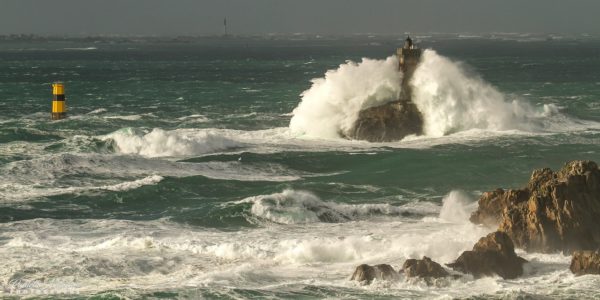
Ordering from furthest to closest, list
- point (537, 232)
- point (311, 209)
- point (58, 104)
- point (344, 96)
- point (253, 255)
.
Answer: point (58, 104)
point (344, 96)
point (311, 209)
point (253, 255)
point (537, 232)

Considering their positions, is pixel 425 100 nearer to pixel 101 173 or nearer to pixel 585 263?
pixel 101 173

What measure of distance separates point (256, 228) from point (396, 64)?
60.6ft

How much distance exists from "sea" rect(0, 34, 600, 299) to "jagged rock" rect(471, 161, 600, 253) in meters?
0.55

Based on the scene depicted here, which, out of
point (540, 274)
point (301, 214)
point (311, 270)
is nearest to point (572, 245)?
point (540, 274)

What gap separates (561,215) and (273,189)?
32.9 ft

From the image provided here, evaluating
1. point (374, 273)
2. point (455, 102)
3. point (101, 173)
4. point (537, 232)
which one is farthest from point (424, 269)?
point (455, 102)

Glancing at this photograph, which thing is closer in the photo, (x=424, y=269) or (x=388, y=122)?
(x=424, y=269)

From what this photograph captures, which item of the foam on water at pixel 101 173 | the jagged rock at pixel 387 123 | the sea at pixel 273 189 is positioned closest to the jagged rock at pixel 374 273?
the sea at pixel 273 189

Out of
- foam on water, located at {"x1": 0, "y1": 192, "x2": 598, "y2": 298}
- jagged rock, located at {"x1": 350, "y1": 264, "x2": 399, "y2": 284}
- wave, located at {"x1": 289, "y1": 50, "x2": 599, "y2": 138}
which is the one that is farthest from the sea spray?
jagged rock, located at {"x1": 350, "y1": 264, "x2": 399, "y2": 284}

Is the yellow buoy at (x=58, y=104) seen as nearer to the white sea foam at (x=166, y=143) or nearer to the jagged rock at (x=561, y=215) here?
the white sea foam at (x=166, y=143)

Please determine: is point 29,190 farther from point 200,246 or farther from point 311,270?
point 311,270

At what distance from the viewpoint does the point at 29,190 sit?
98.1 feet

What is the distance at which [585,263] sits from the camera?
1942cm

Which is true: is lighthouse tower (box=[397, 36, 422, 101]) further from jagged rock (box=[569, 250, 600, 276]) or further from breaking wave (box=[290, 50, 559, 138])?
jagged rock (box=[569, 250, 600, 276])
